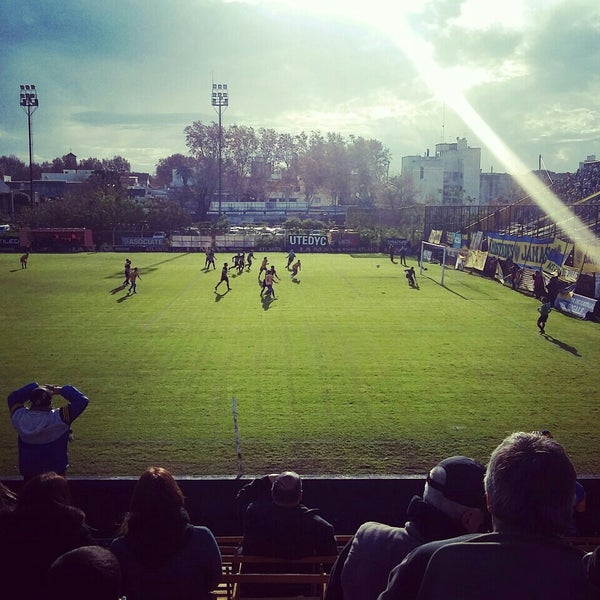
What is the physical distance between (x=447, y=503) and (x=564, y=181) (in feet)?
233

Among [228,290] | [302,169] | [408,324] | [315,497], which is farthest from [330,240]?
[302,169]

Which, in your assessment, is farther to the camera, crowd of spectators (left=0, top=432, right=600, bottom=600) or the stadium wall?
the stadium wall

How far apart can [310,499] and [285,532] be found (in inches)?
118

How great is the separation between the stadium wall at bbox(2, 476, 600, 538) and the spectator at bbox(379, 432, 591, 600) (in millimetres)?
5343

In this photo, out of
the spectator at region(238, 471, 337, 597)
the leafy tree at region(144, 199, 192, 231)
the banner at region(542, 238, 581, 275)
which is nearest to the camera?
the spectator at region(238, 471, 337, 597)

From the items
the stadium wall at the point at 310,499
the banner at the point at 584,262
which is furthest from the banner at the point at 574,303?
the stadium wall at the point at 310,499

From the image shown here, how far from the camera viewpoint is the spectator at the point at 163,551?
368 centimetres

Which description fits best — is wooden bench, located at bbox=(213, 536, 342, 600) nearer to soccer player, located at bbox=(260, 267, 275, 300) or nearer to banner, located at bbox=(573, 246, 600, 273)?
soccer player, located at bbox=(260, 267, 275, 300)

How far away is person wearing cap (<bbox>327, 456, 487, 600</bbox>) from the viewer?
3.16 m

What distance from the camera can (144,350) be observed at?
19906 millimetres

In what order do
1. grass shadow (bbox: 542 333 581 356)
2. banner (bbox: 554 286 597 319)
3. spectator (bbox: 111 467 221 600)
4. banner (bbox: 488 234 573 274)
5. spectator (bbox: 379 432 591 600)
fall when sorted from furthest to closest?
banner (bbox: 488 234 573 274) < banner (bbox: 554 286 597 319) < grass shadow (bbox: 542 333 581 356) < spectator (bbox: 111 467 221 600) < spectator (bbox: 379 432 591 600)

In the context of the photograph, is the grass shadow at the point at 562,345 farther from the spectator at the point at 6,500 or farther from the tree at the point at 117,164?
the tree at the point at 117,164

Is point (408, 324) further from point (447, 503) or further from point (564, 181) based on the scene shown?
point (564, 181)

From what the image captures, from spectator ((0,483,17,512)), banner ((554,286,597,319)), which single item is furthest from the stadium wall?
banner ((554,286,597,319))
